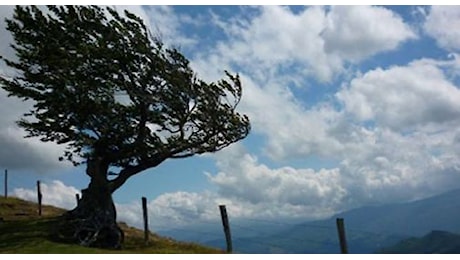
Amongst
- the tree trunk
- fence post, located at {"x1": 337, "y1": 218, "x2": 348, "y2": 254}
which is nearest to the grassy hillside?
the tree trunk

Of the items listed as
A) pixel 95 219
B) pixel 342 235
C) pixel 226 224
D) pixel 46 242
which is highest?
pixel 95 219

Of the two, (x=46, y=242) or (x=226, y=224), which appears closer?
(x=46, y=242)

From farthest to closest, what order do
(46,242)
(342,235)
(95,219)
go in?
(95,219) → (46,242) → (342,235)

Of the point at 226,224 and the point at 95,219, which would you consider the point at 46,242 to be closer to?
the point at 95,219

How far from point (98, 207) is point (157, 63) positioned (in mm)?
11530

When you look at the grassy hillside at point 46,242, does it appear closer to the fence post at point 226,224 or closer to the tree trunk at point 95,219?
the fence post at point 226,224

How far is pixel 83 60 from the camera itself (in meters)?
40.7

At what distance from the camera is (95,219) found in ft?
134

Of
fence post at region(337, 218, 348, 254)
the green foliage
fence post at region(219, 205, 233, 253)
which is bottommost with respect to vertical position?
fence post at region(337, 218, 348, 254)

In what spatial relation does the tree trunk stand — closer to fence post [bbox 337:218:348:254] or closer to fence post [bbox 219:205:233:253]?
fence post [bbox 219:205:233:253]

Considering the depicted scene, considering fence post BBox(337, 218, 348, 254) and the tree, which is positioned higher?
the tree

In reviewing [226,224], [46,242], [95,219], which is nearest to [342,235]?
[226,224]

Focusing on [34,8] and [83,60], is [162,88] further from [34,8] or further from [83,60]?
[34,8]

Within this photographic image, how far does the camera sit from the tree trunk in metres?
39.7
